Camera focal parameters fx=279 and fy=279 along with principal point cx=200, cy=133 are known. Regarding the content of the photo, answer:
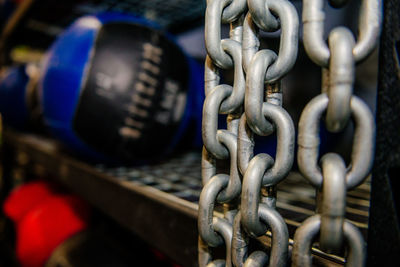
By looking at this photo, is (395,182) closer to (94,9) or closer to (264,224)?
(264,224)

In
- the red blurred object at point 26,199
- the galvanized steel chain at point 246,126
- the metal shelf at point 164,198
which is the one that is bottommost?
the red blurred object at point 26,199

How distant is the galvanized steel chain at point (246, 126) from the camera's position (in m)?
0.23

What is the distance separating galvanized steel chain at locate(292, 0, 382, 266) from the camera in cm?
19

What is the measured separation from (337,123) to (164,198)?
1.16 feet

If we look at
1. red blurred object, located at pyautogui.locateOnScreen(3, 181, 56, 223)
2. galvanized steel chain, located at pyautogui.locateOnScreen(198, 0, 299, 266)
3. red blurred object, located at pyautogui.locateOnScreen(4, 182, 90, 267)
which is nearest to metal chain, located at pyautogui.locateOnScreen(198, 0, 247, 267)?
galvanized steel chain, located at pyautogui.locateOnScreen(198, 0, 299, 266)

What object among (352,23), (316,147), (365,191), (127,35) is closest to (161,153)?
(127,35)

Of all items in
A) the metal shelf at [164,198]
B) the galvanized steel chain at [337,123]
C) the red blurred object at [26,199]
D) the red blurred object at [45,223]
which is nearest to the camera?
the galvanized steel chain at [337,123]

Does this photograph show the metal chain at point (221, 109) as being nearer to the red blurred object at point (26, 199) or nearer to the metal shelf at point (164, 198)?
the metal shelf at point (164, 198)

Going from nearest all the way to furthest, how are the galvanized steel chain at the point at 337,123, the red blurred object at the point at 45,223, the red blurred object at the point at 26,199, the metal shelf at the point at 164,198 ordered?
the galvanized steel chain at the point at 337,123 → the metal shelf at the point at 164,198 → the red blurred object at the point at 45,223 → the red blurred object at the point at 26,199

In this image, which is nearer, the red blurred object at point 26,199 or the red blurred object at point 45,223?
Answer: the red blurred object at point 45,223

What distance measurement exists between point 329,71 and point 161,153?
63 centimetres

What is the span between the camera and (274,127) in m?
0.25

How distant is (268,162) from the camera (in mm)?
240

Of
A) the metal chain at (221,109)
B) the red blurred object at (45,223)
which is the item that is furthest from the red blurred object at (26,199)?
the metal chain at (221,109)
